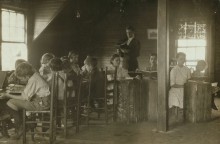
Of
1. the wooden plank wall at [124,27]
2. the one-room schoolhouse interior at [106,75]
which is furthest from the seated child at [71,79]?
the wooden plank wall at [124,27]

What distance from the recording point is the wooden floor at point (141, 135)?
662cm

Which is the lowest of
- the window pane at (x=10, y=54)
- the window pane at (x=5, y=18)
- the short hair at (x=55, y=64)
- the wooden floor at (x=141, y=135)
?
the wooden floor at (x=141, y=135)

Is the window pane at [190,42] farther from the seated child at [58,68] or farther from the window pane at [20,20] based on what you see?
the seated child at [58,68]

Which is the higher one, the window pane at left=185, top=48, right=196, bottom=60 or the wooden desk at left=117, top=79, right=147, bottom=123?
the window pane at left=185, top=48, right=196, bottom=60

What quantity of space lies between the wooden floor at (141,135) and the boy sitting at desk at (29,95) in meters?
0.59

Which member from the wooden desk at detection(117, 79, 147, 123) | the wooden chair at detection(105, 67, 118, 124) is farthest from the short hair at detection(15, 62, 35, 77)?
the wooden desk at detection(117, 79, 147, 123)

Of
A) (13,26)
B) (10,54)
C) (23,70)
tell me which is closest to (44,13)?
(13,26)

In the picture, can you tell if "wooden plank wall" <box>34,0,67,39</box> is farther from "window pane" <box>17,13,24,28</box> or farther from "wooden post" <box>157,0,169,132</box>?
"wooden post" <box>157,0,169,132</box>

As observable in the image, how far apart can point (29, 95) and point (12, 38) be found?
423 centimetres

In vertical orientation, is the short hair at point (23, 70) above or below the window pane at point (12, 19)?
below

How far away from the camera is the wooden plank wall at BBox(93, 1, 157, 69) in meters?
13.2

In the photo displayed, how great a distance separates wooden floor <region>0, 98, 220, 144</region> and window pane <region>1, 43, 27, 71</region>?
11.0 ft

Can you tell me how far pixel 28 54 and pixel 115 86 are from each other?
3.77 m

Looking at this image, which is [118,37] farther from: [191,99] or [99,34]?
[191,99]
